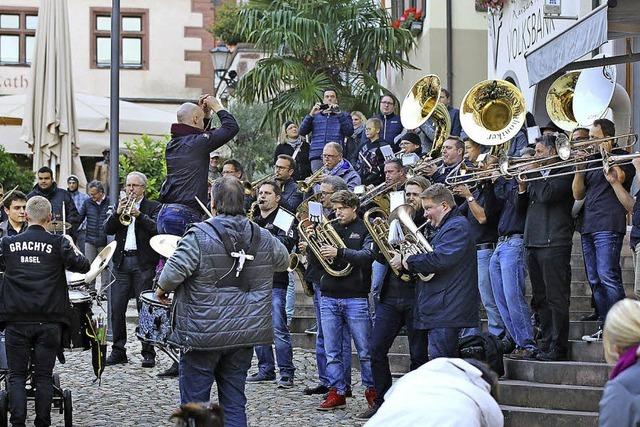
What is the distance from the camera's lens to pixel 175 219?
12023mm

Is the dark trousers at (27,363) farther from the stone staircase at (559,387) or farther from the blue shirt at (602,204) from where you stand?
the blue shirt at (602,204)

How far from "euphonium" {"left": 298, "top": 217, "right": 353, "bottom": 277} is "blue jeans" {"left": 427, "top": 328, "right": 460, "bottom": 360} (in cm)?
154

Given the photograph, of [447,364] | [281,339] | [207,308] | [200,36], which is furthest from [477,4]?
[200,36]

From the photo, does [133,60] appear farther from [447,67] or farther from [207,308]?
[207,308]

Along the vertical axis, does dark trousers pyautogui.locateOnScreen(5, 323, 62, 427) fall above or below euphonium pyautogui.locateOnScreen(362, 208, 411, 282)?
below

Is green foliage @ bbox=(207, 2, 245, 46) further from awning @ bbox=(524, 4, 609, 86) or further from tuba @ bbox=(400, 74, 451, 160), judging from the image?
awning @ bbox=(524, 4, 609, 86)

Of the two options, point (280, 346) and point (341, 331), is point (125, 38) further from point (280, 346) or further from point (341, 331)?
point (341, 331)

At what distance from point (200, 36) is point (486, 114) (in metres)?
27.5

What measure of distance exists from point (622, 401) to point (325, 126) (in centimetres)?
1204

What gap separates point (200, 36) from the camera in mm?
39781

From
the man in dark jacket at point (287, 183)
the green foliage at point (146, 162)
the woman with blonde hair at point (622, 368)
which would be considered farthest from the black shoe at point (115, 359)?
the green foliage at point (146, 162)

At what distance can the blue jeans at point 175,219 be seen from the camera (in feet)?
39.4

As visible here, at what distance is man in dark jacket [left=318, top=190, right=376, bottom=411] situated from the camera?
38.4ft

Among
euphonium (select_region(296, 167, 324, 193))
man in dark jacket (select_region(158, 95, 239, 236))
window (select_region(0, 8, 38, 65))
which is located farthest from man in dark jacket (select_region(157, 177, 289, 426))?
window (select_region(0, 8, 38, 65))
